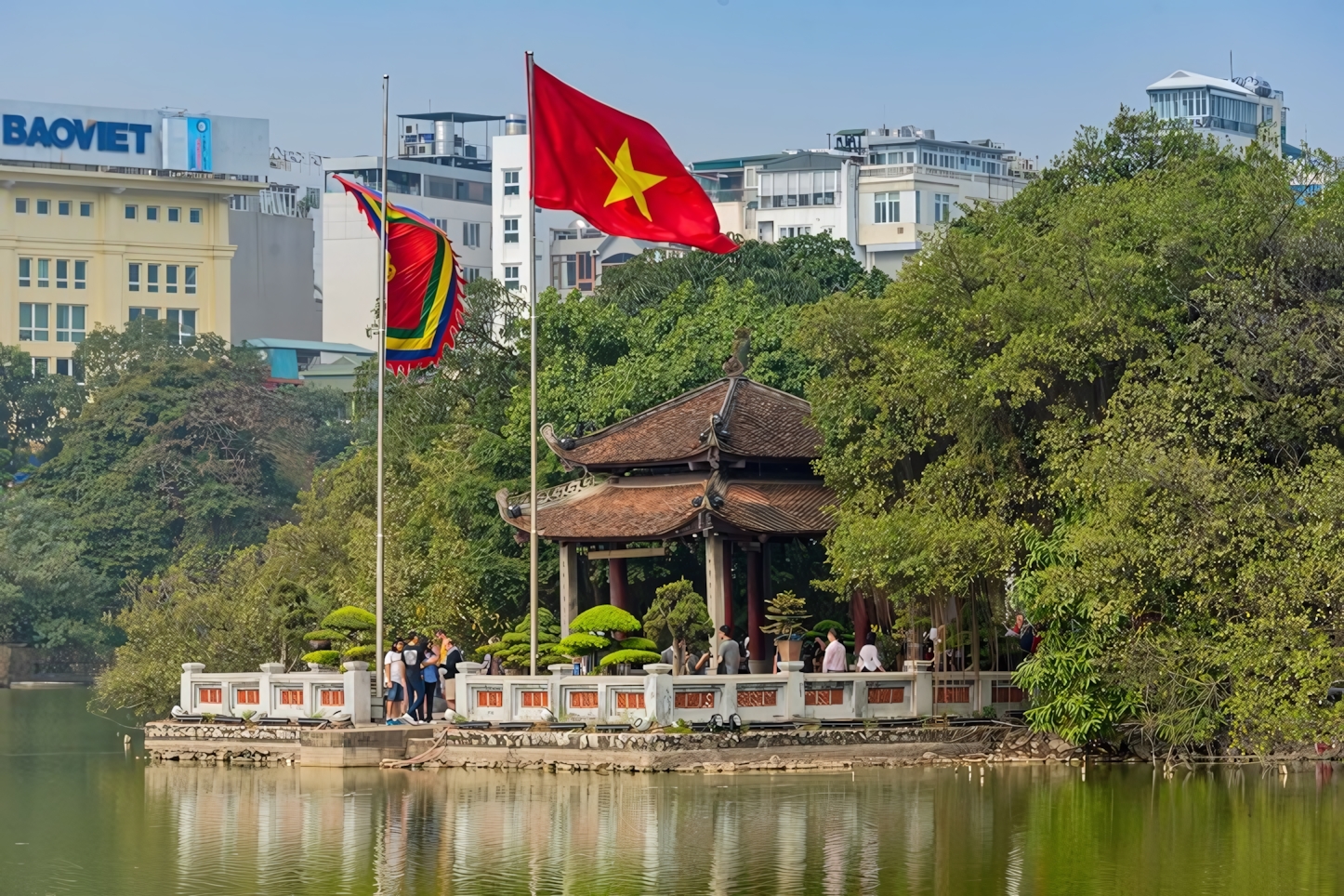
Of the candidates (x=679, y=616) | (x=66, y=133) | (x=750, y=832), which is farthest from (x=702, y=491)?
(x=66, y=133)

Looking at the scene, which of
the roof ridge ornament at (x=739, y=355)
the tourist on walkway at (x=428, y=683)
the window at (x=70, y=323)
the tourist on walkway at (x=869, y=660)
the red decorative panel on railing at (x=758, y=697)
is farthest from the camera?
the window at (x=70, y=323)

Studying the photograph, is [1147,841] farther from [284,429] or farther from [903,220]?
[903,220]

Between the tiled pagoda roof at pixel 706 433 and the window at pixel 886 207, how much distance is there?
7397cm

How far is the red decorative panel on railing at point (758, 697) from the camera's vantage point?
31859 millimetres

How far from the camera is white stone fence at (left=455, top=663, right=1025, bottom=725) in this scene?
3156 cm

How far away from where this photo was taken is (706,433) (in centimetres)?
3625

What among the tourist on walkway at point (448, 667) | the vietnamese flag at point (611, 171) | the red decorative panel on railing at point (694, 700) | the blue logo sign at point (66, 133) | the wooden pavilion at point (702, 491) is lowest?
the red decorative panel on railing at point (694, 700)

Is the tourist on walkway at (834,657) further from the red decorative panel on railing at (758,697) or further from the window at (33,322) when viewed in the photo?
the window at (33,322)

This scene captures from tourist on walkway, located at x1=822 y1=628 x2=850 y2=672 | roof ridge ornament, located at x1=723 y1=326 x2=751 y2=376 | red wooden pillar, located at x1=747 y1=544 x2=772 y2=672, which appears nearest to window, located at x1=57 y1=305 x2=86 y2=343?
roof ridge ornament, located at x1=723 y1=326 x2=751 y2=376

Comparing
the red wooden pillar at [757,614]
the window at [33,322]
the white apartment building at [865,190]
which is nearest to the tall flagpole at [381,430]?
the red wooden pillar at [757,614]

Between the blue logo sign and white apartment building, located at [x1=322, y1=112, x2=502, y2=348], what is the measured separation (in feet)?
36.6

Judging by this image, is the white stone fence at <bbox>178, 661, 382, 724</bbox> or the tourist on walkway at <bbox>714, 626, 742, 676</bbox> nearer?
the tourist on walkway at <bbox>714, 626, 742, 676</bbox>

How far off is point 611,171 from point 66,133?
85.8m

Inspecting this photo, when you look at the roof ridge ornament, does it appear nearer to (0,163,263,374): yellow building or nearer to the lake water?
the lake water
